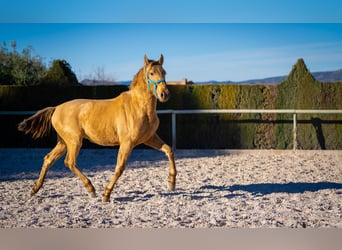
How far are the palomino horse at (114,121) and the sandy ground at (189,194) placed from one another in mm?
334

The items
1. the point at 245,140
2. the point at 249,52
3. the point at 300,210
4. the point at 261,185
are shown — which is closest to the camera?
the point at 300,210

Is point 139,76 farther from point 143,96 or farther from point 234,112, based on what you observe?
point 234,112

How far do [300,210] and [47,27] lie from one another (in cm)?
278

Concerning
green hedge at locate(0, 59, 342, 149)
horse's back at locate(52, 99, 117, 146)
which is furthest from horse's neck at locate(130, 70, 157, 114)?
green hedge at locate(0, 59, 342, 149)

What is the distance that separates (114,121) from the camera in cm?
388

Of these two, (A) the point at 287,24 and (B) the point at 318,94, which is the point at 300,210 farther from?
(B) the point at 318,94

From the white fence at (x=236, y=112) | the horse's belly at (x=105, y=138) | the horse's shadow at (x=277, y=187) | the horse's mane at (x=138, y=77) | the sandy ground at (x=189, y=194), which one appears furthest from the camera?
the white fence at (x=236, y=112)

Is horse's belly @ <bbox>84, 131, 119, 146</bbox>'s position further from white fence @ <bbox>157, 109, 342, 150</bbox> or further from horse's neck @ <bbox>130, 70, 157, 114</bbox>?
white fence @ <bbox>157, 109, 342, 150</bbox>

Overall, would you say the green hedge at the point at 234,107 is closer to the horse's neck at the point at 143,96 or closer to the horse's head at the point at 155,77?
the horse's neck at the point at 143,96

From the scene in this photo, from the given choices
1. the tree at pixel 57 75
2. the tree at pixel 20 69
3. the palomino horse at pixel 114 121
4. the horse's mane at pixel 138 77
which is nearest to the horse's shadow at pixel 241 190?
the palomino horse at pixel 114 121

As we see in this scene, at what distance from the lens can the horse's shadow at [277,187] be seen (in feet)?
14.6

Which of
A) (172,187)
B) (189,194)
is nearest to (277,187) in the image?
(189,194)
